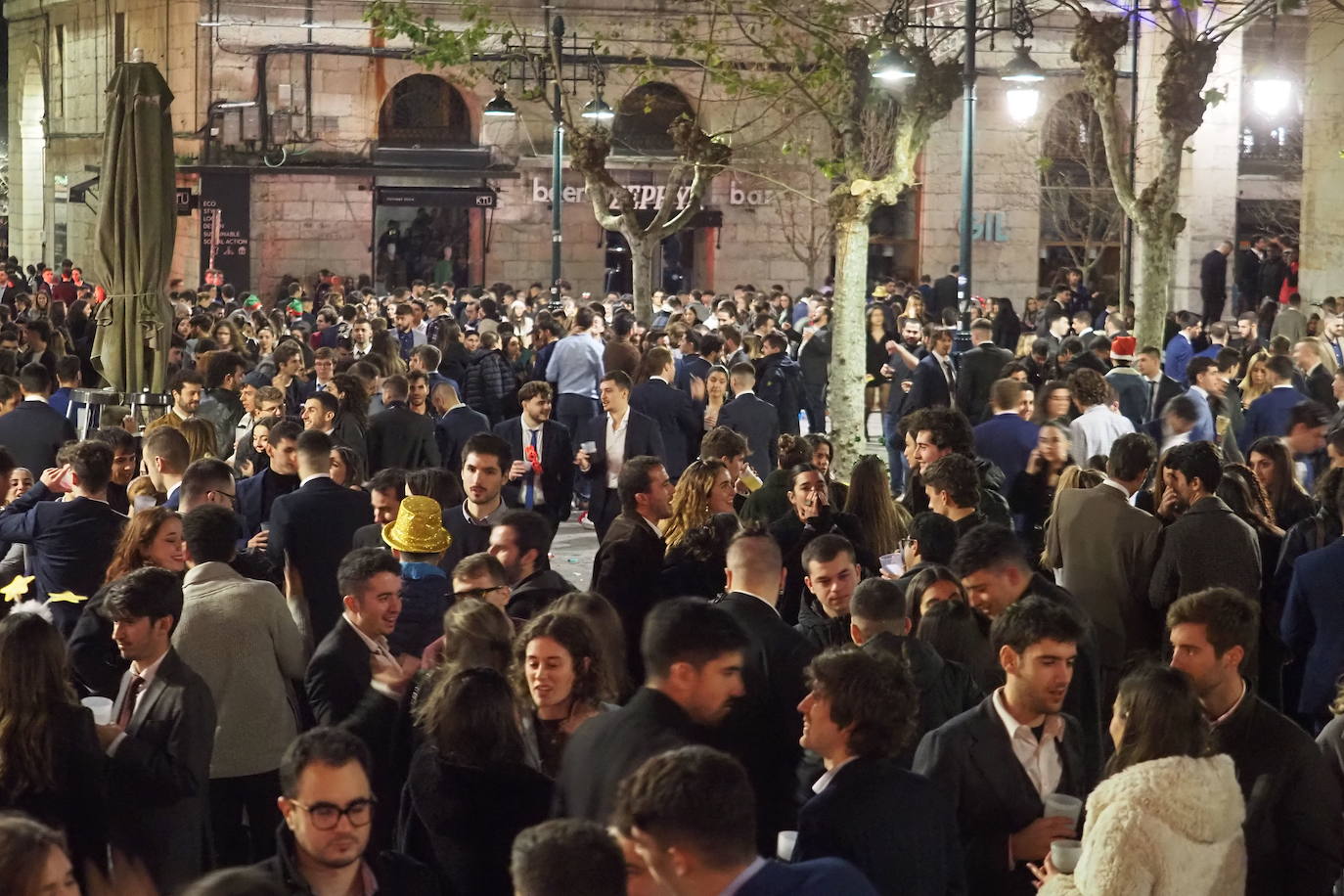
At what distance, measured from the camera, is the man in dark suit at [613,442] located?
43.1ft

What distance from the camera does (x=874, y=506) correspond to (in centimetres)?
988

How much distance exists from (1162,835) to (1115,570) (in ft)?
13.5

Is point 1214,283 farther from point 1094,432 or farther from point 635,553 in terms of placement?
point 635,553

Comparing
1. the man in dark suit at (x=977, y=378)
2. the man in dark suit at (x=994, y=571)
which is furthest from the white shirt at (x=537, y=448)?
the man in dark suit at (x=994, y=571)

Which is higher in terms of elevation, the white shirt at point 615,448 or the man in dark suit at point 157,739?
the white shirt at point 615,448

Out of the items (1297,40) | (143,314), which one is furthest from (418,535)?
(1297,40)

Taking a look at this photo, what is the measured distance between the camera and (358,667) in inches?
274

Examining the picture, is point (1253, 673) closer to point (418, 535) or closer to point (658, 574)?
point (658, 574)

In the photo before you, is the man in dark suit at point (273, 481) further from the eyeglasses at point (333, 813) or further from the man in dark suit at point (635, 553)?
the eyeglasses at point (333, 813)

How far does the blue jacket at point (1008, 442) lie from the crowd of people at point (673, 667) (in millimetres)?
28

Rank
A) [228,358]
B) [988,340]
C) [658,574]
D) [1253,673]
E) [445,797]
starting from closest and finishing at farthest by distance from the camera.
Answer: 1. [445,797]
2. [1253,673]
3. [658,574]
4. [228,358]
5. [988,340]

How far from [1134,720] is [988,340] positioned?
12.0 m

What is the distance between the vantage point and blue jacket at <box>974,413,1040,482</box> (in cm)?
1207

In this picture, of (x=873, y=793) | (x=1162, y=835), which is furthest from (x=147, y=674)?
(x=1162, y=835)
